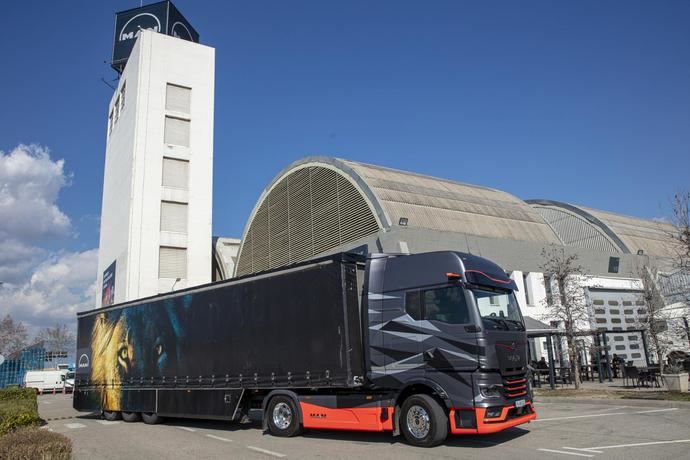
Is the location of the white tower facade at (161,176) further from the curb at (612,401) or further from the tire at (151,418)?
the curb at (612,401)

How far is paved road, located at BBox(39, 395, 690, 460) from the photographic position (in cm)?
854

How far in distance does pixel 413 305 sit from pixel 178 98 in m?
41.8

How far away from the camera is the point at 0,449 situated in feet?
21.1

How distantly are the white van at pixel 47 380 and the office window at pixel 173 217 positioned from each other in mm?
15941

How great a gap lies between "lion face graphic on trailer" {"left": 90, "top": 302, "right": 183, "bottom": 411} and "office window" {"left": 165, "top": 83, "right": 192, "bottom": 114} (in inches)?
1253

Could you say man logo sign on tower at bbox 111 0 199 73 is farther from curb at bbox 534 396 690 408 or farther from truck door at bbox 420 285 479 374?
truck door at bbox 420 285 479 374

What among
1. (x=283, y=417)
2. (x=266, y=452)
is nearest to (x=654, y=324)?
(x=283, y=417)

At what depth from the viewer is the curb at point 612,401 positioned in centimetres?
1384

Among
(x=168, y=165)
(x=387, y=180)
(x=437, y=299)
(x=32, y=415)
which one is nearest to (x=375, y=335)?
(x=437, y=299)

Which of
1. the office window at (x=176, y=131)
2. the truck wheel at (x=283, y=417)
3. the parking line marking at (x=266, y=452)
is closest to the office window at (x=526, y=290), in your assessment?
the truck wheel at (x=283, y=417)

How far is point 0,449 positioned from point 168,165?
4001 cm

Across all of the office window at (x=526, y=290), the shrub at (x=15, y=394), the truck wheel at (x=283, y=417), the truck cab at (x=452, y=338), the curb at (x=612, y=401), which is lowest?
the curb at (x=612, y=401)

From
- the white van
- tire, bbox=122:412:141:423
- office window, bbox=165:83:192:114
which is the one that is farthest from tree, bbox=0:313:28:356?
tire, bbox=122:412:141:423

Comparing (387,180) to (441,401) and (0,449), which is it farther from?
(0,449)
